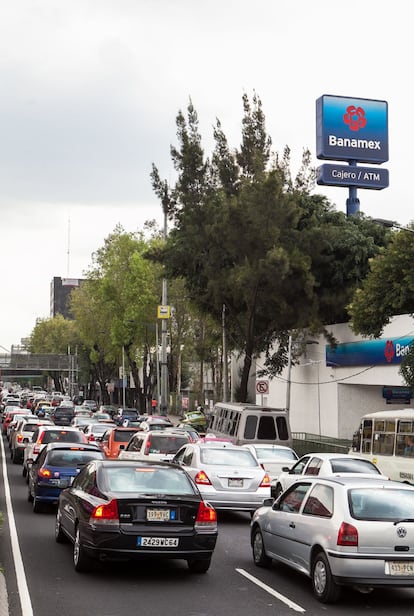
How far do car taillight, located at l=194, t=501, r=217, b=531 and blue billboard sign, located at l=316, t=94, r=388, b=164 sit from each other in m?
40.7

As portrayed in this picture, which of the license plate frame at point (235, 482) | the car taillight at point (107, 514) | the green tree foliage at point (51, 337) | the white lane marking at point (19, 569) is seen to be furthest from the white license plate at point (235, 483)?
the green tree foliage at point (51, 337)

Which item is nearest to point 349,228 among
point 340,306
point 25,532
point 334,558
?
point 340,306

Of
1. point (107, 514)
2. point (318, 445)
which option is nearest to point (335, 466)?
point (107, 514)

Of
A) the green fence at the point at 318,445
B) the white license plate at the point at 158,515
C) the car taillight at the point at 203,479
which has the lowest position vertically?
the green fence at the point at 318,445

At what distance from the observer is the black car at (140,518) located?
36.2 feet

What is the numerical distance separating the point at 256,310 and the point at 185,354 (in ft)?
124

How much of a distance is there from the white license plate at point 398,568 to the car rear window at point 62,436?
622 inches

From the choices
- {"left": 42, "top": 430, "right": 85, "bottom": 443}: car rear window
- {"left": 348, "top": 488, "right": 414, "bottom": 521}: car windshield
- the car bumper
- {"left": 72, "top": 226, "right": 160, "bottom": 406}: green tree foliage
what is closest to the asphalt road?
the car bumper

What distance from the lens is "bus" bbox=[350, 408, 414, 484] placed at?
21594 millimetres

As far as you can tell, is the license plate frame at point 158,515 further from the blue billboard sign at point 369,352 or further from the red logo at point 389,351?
the red logo at point 389,351

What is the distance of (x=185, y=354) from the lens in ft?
267

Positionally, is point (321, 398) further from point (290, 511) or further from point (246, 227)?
point (290, 511)

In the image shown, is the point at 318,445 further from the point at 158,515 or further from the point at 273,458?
the point at 158,515

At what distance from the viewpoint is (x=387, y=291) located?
37.7 m
